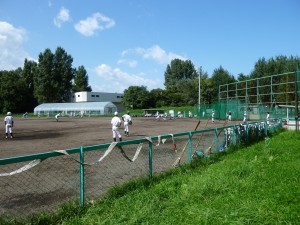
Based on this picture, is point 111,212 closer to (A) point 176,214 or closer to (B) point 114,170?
(A) point 176,214

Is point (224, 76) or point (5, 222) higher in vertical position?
point (224, 76)

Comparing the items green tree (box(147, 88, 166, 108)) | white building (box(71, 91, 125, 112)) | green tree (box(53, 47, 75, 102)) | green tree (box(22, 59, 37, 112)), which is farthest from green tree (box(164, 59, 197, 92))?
green tree (box(22, 59, 37, 112))

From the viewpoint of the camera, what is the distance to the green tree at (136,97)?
276ft

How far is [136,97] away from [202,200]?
78663 millimetres

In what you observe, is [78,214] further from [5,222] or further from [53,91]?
[53,91]

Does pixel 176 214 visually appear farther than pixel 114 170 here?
No

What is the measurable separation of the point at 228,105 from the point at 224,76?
37.6 metres

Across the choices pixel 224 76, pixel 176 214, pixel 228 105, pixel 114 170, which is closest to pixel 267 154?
pixel 114 170

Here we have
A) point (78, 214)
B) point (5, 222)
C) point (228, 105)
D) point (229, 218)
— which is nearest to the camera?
point (5, 222)

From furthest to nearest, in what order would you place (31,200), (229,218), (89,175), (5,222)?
(89,175) → (31,200) → (229,218) → (5,222)

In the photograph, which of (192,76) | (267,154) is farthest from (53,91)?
(267,154)

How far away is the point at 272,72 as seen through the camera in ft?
217

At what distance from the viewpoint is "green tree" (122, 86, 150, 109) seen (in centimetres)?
8400

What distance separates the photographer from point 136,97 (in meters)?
84.4
